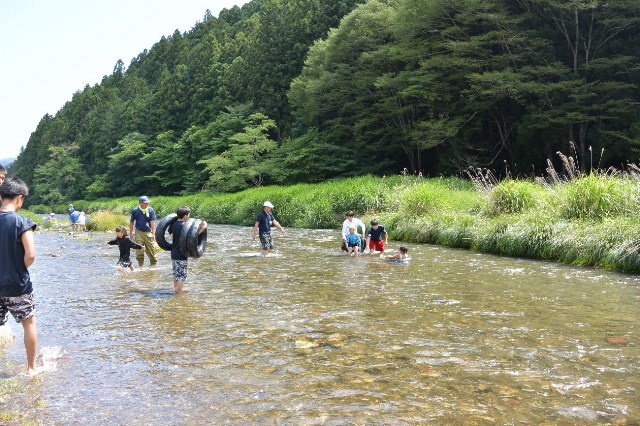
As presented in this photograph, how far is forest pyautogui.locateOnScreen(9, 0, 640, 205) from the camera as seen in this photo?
31.4m

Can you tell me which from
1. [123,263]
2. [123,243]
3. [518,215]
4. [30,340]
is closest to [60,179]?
[123,263]

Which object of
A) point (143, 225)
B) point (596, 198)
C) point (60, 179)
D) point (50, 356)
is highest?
point (60, 179)

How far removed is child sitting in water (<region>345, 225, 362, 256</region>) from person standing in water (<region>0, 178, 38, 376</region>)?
11.8 meters

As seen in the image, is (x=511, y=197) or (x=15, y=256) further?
(x=511, y=197)

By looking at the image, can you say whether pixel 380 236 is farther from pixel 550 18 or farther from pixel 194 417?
pixel 550 18

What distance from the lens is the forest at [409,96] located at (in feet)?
103

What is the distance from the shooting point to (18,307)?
5.51 meters

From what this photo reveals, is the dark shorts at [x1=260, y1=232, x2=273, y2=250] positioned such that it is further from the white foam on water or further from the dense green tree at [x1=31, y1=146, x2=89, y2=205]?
the dense green tree at [x1=31, y1=146, x2=89, y2=205]

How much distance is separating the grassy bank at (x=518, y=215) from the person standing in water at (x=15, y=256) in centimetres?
1173


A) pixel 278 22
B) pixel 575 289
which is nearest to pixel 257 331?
pixel 575 289

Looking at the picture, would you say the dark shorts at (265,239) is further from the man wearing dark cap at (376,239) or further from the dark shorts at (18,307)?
the dark shorts at (18,307)

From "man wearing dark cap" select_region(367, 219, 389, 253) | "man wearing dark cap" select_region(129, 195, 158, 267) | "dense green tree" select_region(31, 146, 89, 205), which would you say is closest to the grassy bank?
"man wearing dark cap" select_region(367, 219, 389, 253)

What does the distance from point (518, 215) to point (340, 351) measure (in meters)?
11.4

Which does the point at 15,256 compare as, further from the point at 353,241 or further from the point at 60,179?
the point at 60,179
